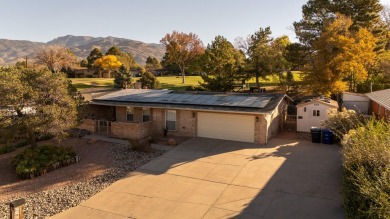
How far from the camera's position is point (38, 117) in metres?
14.1

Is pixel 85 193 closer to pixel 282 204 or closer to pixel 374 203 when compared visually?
pixel 282 204

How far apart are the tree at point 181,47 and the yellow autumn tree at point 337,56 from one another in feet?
119

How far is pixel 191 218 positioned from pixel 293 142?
1097cm

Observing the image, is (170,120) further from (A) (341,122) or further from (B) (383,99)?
(B) (383,99)

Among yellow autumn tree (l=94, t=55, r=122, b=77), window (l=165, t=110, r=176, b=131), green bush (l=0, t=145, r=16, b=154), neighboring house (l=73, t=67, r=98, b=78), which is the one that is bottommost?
green bush (l=0, t=145, r=16, b=154)

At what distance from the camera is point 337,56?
82.2 feet

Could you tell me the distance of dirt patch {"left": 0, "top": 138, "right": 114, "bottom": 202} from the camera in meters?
12.2

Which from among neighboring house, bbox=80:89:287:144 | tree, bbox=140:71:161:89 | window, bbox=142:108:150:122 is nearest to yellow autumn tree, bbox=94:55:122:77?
tree, bbox=140:71:161:89

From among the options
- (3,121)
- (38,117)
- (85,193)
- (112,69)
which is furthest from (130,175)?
(112,69)

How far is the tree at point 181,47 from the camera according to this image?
5972 centimetres

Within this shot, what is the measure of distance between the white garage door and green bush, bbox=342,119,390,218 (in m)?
7.87

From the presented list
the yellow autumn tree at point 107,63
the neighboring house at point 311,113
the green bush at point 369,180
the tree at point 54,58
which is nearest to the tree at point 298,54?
the neighboring house at point 311,113

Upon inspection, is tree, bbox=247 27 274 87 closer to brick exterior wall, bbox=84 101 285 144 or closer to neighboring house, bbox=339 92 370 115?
neighboring house, bbox=339 92 370 115

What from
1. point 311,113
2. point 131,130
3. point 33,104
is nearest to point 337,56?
point 311,113
